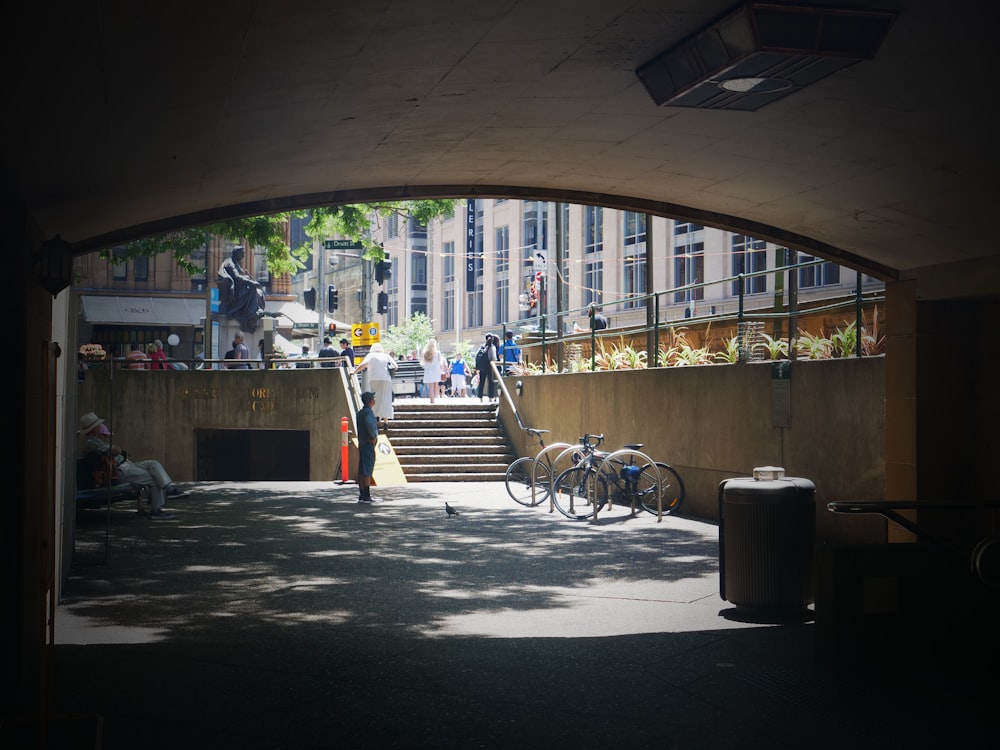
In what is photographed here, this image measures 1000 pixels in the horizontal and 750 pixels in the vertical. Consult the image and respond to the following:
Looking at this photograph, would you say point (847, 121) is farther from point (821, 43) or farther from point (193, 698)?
point (193, 698)

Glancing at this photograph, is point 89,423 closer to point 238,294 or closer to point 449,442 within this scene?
point 449,442

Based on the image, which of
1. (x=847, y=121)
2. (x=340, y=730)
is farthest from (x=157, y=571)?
(x=847, y=121)

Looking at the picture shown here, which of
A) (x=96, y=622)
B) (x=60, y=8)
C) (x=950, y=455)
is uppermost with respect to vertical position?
(x=60, y=8)

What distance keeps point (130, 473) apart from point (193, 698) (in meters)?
10.1

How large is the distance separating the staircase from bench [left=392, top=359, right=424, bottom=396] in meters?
16.9

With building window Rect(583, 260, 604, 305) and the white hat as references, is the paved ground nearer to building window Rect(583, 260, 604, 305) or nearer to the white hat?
the white hat

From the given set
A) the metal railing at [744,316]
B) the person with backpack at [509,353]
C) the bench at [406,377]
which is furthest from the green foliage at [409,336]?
the metal railing at [744,316]

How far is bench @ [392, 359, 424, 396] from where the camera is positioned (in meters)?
42.7

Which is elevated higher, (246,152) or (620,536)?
(246,152)

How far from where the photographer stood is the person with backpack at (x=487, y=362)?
25.1 metres

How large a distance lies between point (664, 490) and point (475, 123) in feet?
30.4

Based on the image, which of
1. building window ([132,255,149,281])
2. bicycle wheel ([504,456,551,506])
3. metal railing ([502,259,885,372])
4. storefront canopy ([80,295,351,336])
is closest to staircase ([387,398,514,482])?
bicycle wheel ([504,456,551,506])

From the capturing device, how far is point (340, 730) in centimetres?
574

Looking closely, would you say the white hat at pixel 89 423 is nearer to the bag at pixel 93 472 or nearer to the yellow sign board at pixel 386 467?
the bag at pixel 93 472
